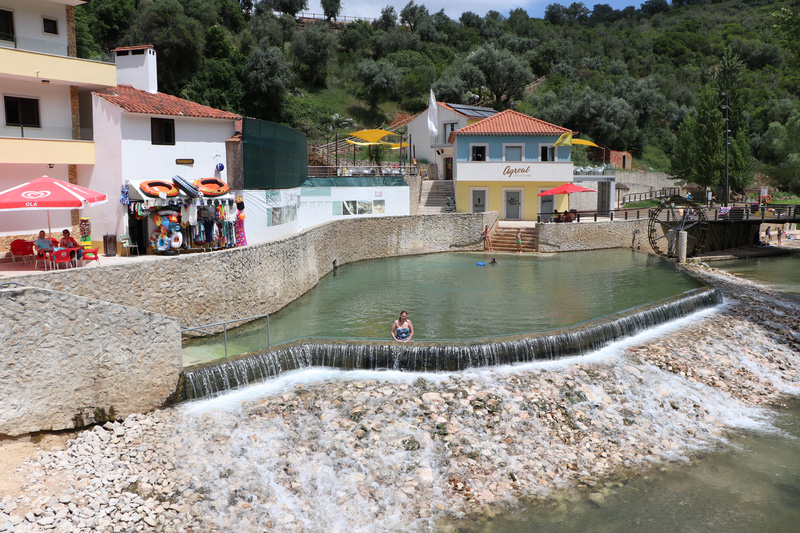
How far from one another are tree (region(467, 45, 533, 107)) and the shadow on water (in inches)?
2590

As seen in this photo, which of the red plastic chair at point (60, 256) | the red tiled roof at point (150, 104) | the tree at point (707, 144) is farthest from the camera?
the tree at point (707, 144)

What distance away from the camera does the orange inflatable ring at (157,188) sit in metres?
20.7

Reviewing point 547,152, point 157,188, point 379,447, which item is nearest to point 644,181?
point 547,152

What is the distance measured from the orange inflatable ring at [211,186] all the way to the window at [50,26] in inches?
272

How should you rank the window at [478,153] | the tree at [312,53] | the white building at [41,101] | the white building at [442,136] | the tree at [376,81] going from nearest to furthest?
the white building at [41,101] → the window at [478,153] → the white building at [442,136] → the tree at [312,53] → the tree at [376,81]

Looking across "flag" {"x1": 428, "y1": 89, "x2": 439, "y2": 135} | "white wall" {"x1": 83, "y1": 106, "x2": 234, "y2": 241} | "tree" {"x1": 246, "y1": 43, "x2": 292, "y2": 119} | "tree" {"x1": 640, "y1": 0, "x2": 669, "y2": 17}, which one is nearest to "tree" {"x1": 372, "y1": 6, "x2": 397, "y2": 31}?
"tree" {"x1": 246, "y1": 43, "x2": 292, "y2": 119}

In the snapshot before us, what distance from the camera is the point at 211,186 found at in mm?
22531

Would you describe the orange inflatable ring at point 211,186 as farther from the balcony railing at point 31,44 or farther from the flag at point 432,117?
the flag at point 432,117

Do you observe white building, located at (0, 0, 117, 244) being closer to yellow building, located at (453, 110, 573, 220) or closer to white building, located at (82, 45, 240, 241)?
white building, located at (82, 45, 240, 241)

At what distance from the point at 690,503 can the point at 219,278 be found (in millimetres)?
14187

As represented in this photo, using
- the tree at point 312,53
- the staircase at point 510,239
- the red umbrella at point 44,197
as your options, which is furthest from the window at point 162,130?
the tree at point 312,53

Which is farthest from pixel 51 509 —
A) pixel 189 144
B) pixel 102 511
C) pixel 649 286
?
pixel 649 286

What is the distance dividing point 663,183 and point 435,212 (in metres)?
35.6

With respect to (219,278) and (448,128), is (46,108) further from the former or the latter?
(448,128)
